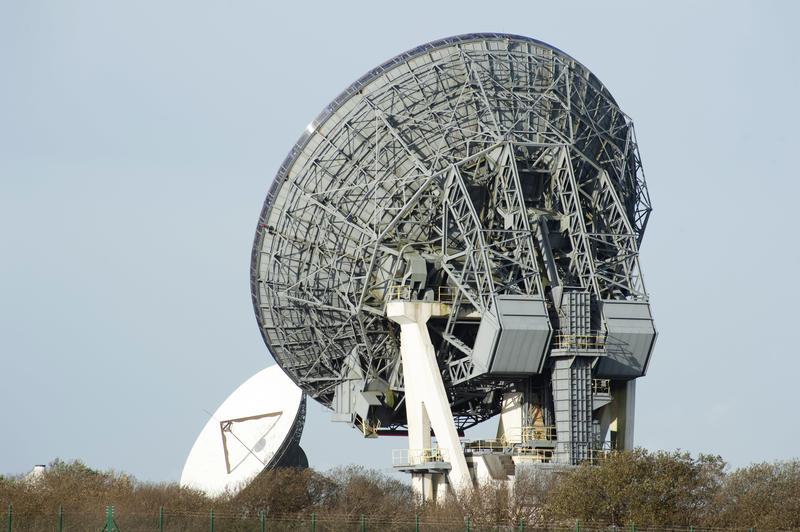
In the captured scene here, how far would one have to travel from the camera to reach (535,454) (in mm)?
45406

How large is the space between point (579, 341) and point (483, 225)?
23.9 ft

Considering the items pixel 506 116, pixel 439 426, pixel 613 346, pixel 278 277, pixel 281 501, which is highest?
pixel 506 116

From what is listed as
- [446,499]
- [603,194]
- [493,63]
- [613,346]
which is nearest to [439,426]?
[446,499]

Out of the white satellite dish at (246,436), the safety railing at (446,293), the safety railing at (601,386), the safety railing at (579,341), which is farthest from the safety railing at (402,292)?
the white satellite dish at (246,436)

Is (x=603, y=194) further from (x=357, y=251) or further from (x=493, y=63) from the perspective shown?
(x=357, y=251)

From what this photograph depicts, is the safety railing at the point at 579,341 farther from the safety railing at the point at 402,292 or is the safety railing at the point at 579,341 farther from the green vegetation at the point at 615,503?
the safety railing at the point at 402,292

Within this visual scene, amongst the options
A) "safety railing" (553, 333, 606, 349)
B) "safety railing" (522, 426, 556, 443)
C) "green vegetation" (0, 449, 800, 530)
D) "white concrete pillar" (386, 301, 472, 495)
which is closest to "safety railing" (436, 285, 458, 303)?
"white concrete pillar" (386, 301, 472, 495)

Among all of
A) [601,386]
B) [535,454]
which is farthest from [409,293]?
[601,386]

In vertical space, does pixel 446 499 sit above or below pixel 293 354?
below

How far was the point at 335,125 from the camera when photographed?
5109cm

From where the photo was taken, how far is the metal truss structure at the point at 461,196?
46656 mm

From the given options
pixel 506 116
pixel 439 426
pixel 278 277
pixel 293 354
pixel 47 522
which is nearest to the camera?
pixel 47 522

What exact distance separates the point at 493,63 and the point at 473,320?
37.4ft

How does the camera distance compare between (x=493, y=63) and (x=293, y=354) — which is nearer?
(x=493, y=63)
